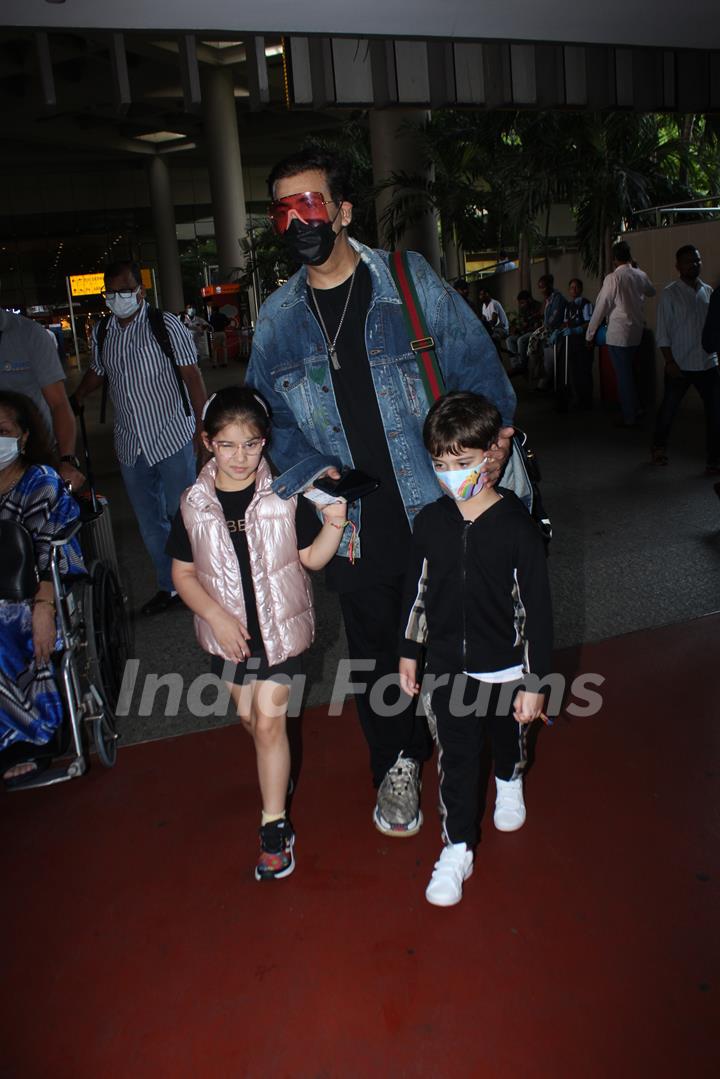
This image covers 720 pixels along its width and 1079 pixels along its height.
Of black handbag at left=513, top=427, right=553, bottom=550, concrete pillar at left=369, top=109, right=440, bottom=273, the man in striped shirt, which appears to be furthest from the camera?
concrete pillar at left=369, top=109, right=440, bottom=273

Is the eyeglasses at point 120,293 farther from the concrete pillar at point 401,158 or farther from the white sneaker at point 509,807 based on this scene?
the concrete pillar at point 401,158

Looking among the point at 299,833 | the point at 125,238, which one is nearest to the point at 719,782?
the point at 299,833

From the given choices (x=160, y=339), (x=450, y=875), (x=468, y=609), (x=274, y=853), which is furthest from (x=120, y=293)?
(x=450, y=875)

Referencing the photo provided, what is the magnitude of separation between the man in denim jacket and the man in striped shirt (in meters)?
2.11

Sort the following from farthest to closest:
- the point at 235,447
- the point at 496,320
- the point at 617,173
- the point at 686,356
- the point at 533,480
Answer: the point at 496,320
the point at 617,173
the point at 686,356
the point at 533,480
the point at 235,447

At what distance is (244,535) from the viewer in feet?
8.55

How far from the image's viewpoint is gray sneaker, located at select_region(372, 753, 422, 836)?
2.83 meters

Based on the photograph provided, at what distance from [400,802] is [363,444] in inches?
45.2

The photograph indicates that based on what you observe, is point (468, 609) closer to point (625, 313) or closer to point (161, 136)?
point (625, 313)

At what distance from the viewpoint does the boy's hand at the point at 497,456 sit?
Result: 245 centimetres

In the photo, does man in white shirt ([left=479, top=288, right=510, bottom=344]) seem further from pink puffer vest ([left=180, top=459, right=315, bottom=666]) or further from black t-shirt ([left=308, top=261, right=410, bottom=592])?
pink puffer vest ([left=180, top=459, right=315, bottom=666])

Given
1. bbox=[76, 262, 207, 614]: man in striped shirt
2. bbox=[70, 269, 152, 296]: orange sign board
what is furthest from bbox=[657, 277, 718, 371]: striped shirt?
bbox=[70, 269, 152, 296]: orange sign board

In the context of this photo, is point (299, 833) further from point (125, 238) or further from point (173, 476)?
point (125, 238)

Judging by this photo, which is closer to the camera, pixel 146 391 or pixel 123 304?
pixel 123 304
